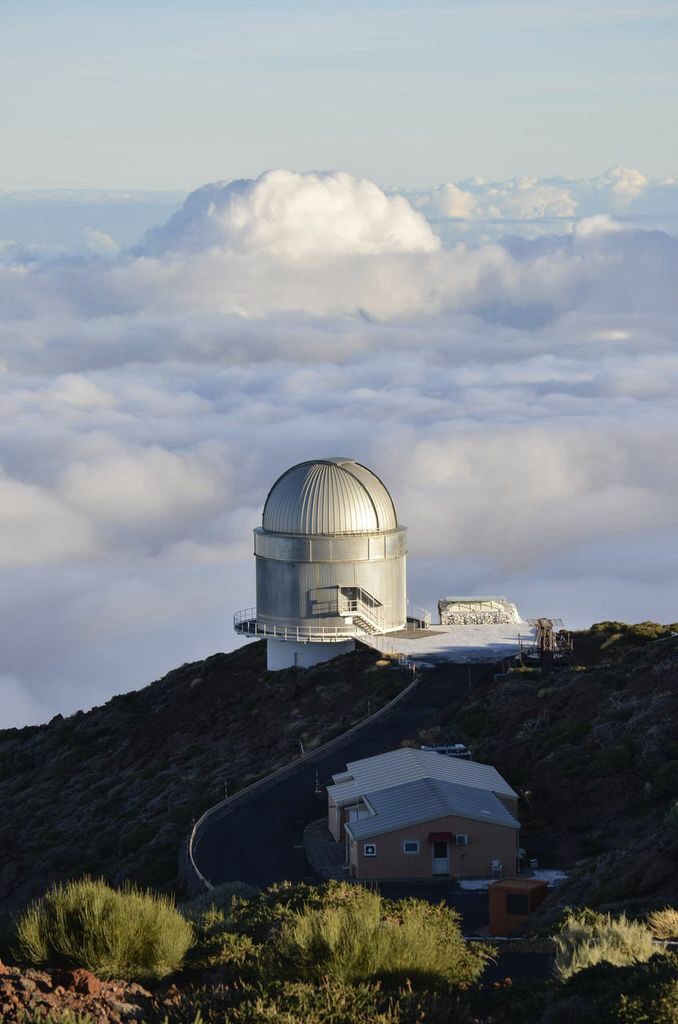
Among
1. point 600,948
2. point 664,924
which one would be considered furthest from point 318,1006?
point 664,924

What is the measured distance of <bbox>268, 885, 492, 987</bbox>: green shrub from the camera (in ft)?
41.0

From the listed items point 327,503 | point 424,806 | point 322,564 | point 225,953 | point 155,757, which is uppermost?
point 327,503

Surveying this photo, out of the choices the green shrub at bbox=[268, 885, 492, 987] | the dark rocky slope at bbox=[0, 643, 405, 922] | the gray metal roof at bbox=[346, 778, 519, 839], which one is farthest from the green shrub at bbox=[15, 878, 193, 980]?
the dark rocky slope at bbox=[0, 643, 405, 922]

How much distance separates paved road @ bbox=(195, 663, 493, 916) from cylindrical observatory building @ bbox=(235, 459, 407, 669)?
17.1 ft

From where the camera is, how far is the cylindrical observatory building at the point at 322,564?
45.3 m

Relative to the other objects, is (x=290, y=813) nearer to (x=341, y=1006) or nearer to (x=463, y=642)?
(x=463, y=642)

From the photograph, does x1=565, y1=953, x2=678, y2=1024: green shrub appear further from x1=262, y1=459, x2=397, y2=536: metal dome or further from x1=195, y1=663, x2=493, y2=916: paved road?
x1=262, y1=459, x2=397, y2=536: metal dome

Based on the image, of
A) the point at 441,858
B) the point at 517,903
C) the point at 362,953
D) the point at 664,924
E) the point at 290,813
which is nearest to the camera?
the point at 362,953

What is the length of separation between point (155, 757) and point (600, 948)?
29.7 metres

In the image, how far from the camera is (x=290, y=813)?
30.5m

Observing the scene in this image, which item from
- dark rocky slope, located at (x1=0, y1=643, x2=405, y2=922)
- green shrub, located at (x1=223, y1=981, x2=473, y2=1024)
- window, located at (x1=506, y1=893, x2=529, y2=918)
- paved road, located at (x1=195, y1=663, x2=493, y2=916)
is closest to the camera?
green shrub, located at (x1=223, y1=981, x2=473, y2=1024)

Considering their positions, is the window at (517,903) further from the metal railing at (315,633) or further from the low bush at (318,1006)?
the metal railing at (315,633)

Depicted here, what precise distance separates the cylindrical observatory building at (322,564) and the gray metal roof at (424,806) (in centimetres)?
1792

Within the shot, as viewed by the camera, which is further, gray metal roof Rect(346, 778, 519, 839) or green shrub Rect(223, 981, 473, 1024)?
gray metal roof Rect(346, 778, 519, 839)
